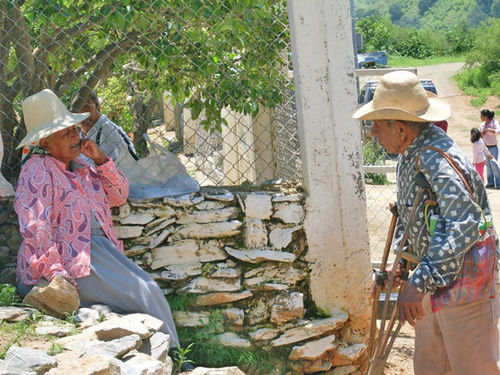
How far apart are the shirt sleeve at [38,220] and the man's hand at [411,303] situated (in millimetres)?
1710

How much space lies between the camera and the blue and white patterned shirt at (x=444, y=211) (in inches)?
99.8

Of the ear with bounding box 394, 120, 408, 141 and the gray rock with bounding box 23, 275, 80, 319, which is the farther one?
the gray rock with bounding box 23, 275, 80, 319

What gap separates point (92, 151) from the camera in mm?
3412

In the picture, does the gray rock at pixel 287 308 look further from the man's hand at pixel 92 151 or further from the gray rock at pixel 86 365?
the gray rock at pixel 86 365

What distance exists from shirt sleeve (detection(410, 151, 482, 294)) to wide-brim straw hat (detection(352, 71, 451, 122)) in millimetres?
249

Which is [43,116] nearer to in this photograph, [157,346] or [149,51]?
[149,51]

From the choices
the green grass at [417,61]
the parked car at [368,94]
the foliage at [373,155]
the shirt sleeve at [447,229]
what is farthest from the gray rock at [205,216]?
the green grass at [417,61]

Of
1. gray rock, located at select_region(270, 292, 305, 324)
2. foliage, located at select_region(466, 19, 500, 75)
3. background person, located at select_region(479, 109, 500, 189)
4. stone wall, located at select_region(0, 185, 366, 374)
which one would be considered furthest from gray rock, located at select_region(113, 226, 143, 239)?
foliage, located at select_region(466, 19, 500, 75)

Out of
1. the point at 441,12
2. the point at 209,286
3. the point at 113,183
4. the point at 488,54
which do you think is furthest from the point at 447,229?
the point at 441,12

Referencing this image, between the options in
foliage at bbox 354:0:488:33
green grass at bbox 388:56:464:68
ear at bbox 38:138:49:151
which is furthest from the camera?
foliage at bbox 354:0:488:33

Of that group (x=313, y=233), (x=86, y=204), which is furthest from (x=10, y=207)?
(x=313, y=233)

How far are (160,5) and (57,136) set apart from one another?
106 centimetres

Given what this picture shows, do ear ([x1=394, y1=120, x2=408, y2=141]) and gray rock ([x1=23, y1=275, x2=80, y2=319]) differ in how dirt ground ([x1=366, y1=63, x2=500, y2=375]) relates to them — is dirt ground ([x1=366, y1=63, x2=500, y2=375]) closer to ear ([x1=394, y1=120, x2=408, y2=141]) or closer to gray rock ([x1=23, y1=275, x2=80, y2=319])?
ear ([x1=394, y1=120, x2=408, y2=141])

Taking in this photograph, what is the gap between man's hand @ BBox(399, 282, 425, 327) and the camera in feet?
8.64
